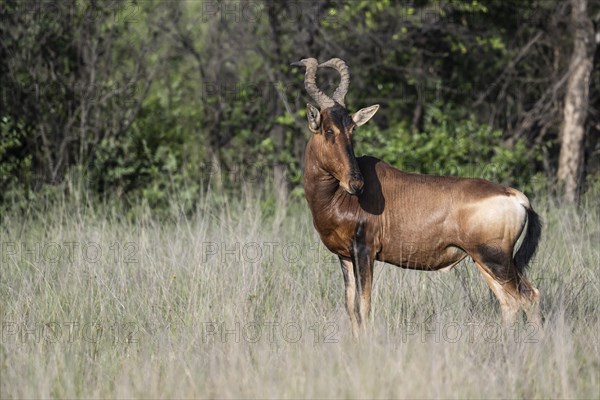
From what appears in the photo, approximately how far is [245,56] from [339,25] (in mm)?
1796

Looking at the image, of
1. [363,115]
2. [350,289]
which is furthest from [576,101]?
[350,289]

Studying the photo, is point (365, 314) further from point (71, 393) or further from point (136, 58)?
point (136, 58)

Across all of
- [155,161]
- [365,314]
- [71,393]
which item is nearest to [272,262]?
[365,314]

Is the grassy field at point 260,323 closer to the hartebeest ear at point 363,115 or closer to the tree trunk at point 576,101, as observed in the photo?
the hartebeest ear at point 363,115

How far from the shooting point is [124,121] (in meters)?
13.6

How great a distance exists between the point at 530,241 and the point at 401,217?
970 millimetres

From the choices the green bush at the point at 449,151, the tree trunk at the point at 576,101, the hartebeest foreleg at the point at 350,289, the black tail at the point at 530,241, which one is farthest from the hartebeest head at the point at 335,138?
the tree trunk at the point at 576,101

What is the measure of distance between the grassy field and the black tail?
42cm

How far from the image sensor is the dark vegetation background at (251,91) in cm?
1282

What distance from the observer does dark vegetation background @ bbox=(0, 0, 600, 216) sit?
12.8 m

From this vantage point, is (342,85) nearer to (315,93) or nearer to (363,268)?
(315,93)

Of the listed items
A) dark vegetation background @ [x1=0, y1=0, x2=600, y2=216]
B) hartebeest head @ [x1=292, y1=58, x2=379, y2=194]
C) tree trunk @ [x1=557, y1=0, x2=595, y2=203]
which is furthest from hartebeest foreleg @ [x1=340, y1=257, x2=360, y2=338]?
tree trunk @ [x1=557, y1=0, x2=595, y2=203]

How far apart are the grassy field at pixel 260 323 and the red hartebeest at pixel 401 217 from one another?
36cm

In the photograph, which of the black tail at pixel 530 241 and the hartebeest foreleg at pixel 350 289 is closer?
the black tail at pixel 530 241
